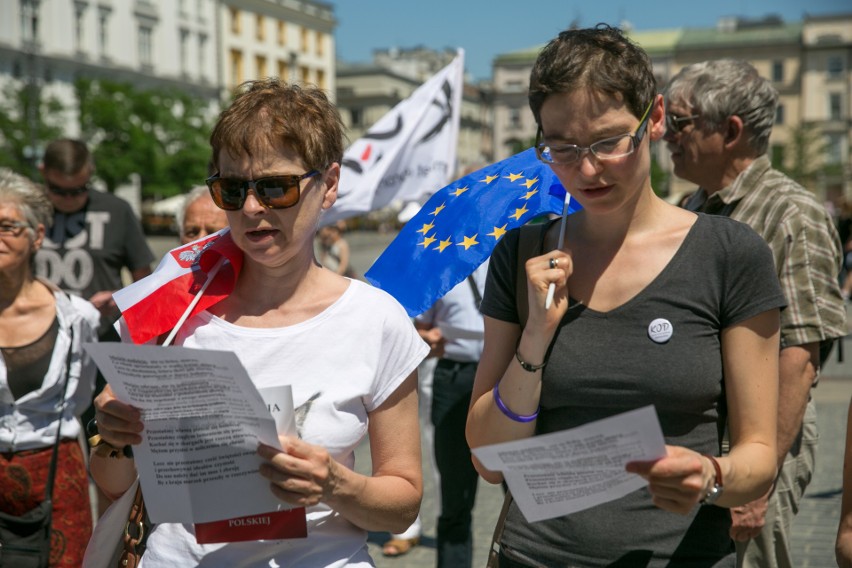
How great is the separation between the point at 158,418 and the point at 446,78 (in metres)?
5.62

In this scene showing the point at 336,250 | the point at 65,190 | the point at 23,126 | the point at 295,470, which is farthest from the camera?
the point at 23,126

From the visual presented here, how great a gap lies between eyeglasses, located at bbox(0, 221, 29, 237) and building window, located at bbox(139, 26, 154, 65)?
6793 cm

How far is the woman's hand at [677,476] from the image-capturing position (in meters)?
1.96

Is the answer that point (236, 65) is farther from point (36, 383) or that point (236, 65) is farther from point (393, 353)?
point (393, 353)

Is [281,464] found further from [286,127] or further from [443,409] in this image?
[443,409]

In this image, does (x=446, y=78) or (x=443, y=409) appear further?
(x=446, y=78)

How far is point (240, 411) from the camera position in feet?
6.89

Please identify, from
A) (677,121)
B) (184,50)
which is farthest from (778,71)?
(677,121)

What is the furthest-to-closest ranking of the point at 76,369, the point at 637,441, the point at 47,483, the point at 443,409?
the point at 443,409
the point at 76,369
the point at 47,483
the point at 637,441

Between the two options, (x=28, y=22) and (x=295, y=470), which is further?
(x=28, y=22)

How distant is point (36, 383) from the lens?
410 cm

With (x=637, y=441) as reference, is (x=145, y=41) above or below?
above

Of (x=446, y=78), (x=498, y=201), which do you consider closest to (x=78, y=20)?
(x=446, y=78)

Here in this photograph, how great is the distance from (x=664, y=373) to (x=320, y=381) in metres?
0.76
